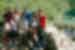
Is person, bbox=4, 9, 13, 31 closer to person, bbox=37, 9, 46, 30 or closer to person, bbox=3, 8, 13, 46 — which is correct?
person, bbox=3, 8, 13, 46

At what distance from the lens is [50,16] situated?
2.10 m

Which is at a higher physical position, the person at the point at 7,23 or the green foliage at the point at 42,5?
the green foliage at the point at 42,5

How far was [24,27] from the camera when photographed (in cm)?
209

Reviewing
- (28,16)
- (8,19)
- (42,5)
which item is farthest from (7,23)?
(42,5)

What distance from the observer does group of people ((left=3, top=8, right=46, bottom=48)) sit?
6.81 feet

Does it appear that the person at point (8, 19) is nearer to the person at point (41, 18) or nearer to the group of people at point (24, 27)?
the group of people at point (24, 27)

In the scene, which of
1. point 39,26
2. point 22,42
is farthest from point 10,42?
point 39,26

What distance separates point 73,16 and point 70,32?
113 millimetres

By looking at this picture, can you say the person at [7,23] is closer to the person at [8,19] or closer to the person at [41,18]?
the person at [8,19]

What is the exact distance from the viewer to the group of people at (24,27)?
2076 mm

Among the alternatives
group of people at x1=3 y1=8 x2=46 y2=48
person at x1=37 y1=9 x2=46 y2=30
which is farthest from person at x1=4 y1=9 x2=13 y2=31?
person at x1=37 y1=9 x2=46 y2=30

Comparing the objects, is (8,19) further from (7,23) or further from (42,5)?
(42,5)

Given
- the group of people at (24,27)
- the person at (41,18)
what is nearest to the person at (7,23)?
the group of people at (24,27)

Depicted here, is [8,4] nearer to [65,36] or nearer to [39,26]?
[39,26]
